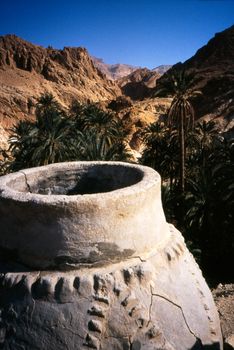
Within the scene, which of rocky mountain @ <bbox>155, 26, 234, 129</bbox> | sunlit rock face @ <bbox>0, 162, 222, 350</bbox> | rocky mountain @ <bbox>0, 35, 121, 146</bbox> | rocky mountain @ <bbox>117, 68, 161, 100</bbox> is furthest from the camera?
rocky mountain @ <bbox>117, 68, 161, 100</bbox>

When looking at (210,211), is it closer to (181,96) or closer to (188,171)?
(188,171)

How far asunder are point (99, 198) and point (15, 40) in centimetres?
7430

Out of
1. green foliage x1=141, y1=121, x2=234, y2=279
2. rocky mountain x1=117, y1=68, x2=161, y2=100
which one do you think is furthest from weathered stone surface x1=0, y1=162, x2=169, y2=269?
rocky mountain x1=117, y1=68, x2=161, y2=100

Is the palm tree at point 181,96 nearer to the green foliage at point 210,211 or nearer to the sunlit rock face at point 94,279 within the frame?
the green foliage at point 210,211

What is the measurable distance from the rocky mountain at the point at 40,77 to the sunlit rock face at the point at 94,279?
43.8m

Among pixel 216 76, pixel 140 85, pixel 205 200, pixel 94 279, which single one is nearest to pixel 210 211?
pixel 205 200

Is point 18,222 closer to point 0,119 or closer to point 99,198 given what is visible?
point 99,198

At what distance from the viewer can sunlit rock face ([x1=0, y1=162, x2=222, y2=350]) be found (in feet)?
9.90

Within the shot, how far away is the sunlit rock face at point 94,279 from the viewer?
3.02 m

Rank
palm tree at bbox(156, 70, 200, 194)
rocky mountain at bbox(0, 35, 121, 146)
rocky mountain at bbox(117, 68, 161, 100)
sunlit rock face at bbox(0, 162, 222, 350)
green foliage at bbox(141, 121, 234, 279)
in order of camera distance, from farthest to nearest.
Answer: rocky mountain at bbox(117, 68, 161, 100), rocky mountain at bbox(0, 35, 121, 146), palm tree at bbox(156, 70, 200, 194), green foliage at bbox(141, 121, 234, 279), sunlit rock face at bbox(0, 162, 222, 350)

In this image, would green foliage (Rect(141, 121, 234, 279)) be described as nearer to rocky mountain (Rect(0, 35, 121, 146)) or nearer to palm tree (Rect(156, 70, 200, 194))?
palm tree (Rect(156, 70, 200, 194))

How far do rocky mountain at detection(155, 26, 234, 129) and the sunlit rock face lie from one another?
23959mm

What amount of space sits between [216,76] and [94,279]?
50735mm

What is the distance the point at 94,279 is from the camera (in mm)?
3119
